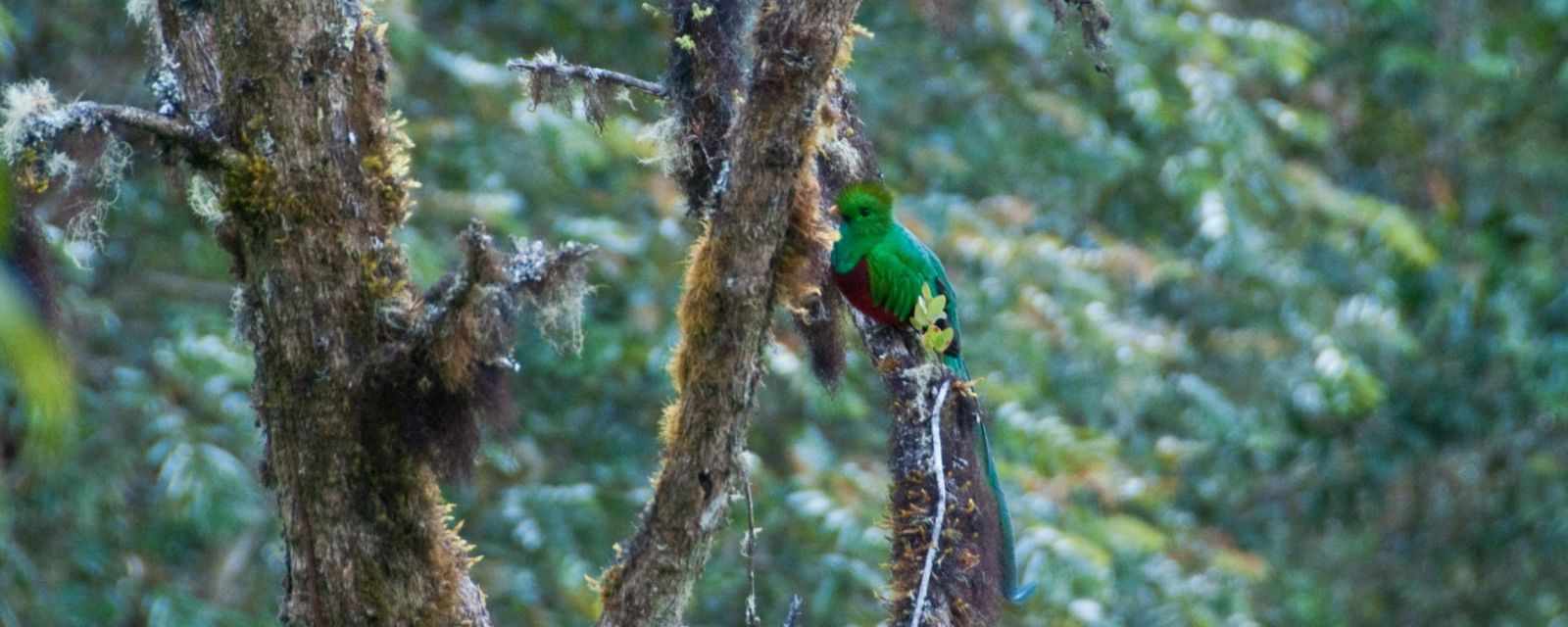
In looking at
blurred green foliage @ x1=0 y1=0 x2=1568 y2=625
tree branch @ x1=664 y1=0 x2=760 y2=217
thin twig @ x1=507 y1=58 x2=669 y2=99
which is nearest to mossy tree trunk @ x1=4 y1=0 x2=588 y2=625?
thin twig @ x1=507 y1=58 x2=669 y2=99

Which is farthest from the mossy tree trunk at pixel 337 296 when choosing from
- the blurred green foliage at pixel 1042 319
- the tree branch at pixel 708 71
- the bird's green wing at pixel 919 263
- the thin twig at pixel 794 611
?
the blurred green foliage at pixel 1042 319

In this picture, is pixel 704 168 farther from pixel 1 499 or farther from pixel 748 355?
pixel 1 499

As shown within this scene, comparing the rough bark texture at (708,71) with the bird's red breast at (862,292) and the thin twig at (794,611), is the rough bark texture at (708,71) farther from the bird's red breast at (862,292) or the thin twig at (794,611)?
the thin twig at (794,611)

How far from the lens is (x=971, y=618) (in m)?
2.20

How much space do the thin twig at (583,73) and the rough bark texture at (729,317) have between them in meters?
0.33

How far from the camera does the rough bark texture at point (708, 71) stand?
7.66 feet

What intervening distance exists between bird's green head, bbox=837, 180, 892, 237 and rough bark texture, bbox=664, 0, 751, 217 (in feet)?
0.85

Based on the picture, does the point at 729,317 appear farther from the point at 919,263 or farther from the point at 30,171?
the point at 30,171

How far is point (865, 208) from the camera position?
252 centimetres

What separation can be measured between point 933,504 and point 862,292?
446 mm

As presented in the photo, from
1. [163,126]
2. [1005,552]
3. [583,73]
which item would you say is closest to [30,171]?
[163,126]

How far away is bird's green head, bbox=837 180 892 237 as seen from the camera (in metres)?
2.51

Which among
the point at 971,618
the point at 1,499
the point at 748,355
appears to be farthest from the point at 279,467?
the point at 1,499

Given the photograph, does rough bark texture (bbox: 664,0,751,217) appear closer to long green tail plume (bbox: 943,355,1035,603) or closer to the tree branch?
the tree branch
